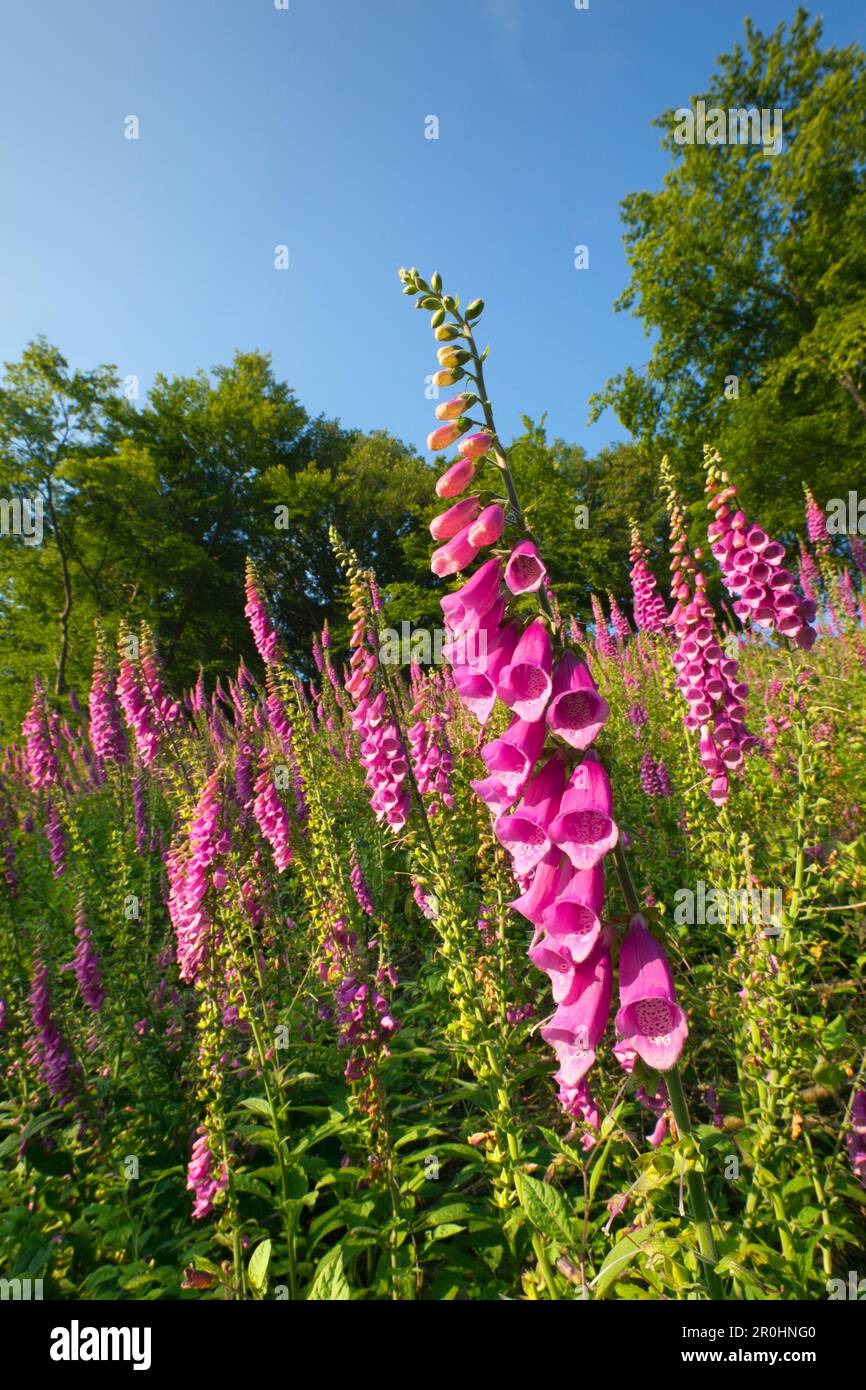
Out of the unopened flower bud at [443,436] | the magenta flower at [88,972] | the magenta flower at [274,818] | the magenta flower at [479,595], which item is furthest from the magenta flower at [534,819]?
the magenta flower at [274,818]

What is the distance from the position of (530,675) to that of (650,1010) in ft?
2.40

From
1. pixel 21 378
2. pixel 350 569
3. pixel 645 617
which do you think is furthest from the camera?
pixel 21 378

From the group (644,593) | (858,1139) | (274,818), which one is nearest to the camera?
(858,1139)

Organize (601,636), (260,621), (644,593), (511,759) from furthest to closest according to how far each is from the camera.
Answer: (601,636) → (644,593) → (260,621) → (511,759)

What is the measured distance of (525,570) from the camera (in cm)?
150

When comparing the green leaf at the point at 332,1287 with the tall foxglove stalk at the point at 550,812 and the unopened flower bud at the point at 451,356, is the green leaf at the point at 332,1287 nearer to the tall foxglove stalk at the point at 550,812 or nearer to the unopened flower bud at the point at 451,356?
the tall foxglove stalk at the point at 550,812

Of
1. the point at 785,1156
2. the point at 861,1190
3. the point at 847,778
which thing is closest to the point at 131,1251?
the point at 785,1156

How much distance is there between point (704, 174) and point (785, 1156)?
98.8 feet

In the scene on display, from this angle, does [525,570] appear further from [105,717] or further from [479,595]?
[105,717]

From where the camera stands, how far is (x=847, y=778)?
4.94 m

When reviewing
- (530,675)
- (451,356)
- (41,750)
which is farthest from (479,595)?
(41,750)

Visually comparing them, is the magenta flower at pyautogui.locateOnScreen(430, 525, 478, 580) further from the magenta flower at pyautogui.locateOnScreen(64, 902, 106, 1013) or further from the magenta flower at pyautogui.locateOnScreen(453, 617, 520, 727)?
the magenta flower at pyautogui.locateOnScreen(64, 902, 106, 1013)

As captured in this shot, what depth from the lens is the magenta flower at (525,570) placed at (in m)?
1.45
